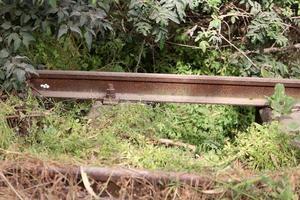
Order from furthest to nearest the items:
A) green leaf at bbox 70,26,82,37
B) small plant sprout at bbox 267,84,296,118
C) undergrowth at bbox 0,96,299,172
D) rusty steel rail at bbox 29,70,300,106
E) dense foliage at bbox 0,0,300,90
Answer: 1. dense foliage at bbox 0,0,300,90
2. rusty steel rail at bbox 29,70,300,106
3. green leaf at bbox 70,26,82,37
4. small plant sprout at bbox 267,84,296,118
5. undergrowth at bbox 0,96,299,172

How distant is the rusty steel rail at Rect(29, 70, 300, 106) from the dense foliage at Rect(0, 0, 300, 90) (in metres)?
0.55

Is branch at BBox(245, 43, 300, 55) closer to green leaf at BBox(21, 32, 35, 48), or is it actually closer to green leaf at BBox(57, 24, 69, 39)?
green leaf at BBox(57, 24, 69, 39)

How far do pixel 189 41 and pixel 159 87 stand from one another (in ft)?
5.77

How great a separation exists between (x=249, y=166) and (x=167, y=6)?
2413mm

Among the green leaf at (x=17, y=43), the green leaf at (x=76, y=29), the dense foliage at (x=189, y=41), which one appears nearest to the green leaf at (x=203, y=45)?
the dense foliage at (x=189, y=41)

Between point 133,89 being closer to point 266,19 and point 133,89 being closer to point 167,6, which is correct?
point 167,6

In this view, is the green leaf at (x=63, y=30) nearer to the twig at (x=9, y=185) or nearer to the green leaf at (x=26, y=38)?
the green leaf at (x=26, y=38)

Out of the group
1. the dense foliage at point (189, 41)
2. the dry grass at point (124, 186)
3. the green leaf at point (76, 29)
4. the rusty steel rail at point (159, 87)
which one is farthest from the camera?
the dense foliage at point (189, 41)

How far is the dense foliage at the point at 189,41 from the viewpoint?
509 centimetres

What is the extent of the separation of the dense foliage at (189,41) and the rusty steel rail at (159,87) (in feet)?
1.81

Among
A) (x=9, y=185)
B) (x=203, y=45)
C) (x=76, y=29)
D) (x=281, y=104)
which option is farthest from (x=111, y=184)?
(x=203, y=45)

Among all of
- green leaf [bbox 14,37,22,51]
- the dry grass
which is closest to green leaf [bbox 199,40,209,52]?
green leaf [bbox 14,37,22,51]

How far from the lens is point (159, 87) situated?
4.38m

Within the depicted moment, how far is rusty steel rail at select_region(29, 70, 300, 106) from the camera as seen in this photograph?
4.31 m
